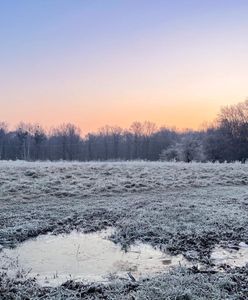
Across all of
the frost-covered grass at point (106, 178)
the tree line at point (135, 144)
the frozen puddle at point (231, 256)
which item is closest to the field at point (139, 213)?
the frost-covered grass at point (106, 178)

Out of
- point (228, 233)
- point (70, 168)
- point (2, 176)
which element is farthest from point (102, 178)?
point (228, 233)

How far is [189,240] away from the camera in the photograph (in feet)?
31.4

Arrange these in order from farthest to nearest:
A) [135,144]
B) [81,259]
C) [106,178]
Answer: [135,144] < [106,178] < [81,259]

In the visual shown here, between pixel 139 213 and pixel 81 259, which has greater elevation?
pixel 139 213

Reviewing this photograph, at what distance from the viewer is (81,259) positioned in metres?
8.40

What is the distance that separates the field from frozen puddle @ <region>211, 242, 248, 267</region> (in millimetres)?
206

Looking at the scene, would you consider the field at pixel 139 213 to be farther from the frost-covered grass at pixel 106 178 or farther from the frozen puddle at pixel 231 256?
the frozen puddle at pixel 231 256

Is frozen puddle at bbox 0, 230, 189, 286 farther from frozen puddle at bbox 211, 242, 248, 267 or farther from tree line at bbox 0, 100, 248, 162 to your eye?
tree line at bbox 0, 100, 248, 162

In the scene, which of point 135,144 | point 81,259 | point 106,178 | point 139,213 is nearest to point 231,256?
Answer: point 81,259

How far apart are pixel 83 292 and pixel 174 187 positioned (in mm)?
14355

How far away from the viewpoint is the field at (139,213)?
6.29m

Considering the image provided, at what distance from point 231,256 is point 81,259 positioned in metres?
3.19

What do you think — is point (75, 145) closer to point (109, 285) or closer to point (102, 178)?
point (102, 178)

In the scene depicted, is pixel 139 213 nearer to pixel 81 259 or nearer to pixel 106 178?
pixel 81 259
